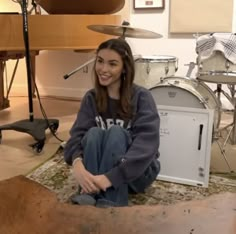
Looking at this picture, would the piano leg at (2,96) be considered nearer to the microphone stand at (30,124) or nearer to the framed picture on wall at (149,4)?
the microphone stand at (30,124)

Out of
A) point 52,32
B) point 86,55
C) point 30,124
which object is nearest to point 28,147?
point 30,124

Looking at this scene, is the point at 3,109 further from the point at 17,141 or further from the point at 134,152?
the point at 134,152

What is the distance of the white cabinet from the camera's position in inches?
71.5

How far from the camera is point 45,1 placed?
122 inches

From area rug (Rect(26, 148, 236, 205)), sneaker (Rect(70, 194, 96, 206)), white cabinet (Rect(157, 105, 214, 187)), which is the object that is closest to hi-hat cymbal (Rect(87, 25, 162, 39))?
white cabinet (Rect(157, 105, 214, 187))

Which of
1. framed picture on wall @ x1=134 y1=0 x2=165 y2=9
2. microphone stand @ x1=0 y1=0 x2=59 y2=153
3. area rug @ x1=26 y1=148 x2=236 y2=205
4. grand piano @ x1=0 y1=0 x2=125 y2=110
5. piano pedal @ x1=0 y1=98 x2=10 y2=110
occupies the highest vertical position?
framed picture on wall @ x1=134 y1=0 x2=165 y2=9

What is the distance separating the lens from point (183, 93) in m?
2.04

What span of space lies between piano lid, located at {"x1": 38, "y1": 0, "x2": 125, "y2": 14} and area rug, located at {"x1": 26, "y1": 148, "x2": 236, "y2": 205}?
148 cm

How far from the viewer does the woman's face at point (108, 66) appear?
5.05 ft

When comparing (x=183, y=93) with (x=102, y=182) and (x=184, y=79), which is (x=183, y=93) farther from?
(x=102, y=182)

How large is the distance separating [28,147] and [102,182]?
1169 mm

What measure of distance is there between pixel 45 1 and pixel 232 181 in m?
2.16

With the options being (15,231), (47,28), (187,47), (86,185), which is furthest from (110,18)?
(15,231)

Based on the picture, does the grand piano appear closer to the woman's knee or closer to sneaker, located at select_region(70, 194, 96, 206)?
the woman's knee
